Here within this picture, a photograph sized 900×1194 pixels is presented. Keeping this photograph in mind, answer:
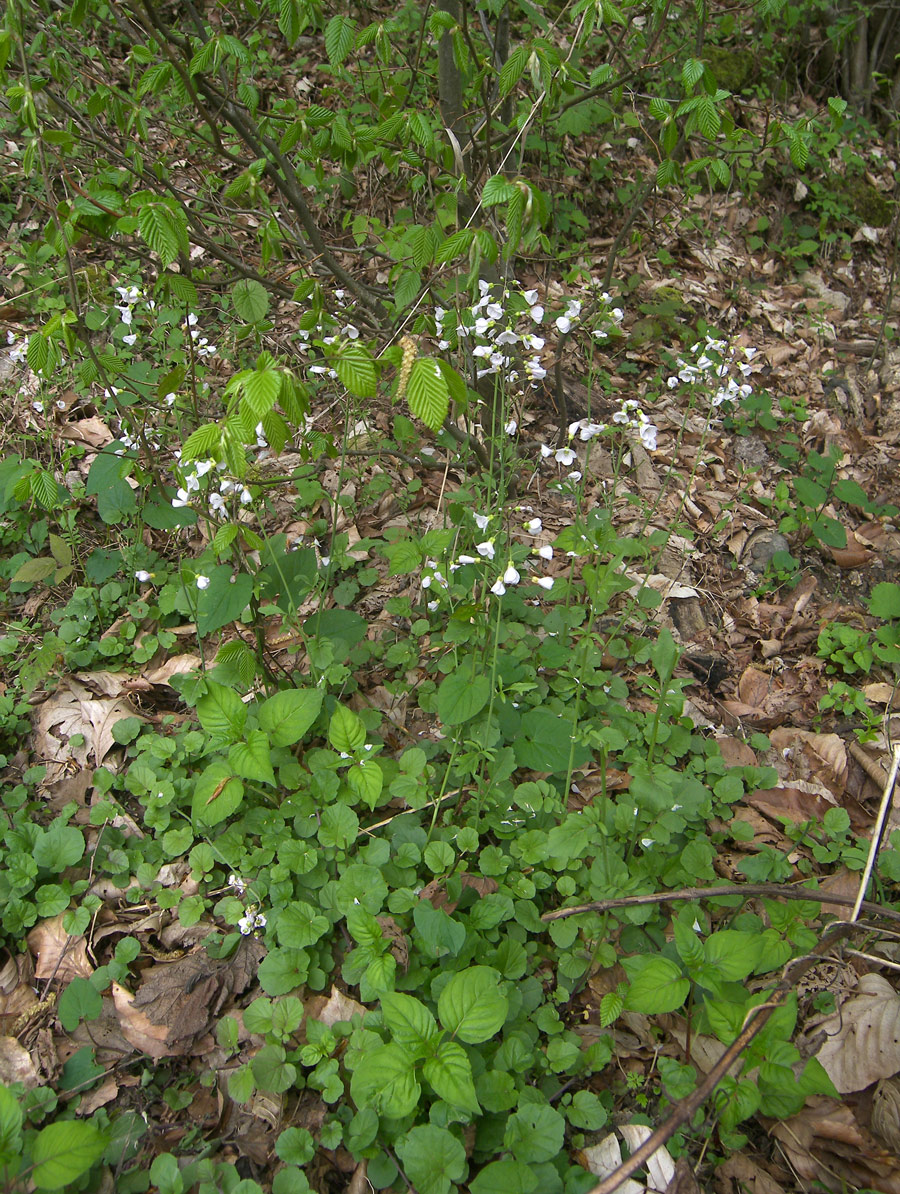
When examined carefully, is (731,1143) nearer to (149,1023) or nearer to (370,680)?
(149,1023)

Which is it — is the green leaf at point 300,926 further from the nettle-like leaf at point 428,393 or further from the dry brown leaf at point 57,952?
the nettle-like leaf at point 428,393

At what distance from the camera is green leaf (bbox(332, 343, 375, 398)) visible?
4.89 ft

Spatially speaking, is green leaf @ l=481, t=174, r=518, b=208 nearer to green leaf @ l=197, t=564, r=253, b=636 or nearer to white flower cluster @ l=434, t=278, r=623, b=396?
white flower cluster @ l=434, t=278, r=623, b=396

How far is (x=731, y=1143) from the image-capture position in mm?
1543

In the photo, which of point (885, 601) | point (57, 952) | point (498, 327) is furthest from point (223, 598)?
Answer: point (885, 601)

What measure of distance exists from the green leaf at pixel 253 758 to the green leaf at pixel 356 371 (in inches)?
38.8

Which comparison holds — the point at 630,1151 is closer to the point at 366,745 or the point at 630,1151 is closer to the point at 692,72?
the point at 366,745

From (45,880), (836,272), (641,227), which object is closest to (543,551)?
(45,880)

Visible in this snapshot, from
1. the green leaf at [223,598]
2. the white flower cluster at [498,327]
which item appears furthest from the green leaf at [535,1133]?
the white flower cluster at [498,327]

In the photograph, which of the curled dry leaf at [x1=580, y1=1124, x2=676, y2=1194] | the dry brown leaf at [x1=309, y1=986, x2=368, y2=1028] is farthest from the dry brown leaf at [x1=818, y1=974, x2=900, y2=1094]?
the dry brown leaf at [x1=309, y1=986, x2=368, y2=1028]

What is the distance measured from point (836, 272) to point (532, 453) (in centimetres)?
312

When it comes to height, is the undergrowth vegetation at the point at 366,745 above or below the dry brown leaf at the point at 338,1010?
above

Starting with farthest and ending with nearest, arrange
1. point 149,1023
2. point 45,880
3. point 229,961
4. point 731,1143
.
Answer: point 45,880 → point 229,961 → point 149,1023 → point 731,1143

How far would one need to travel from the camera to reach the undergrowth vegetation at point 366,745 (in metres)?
1.59
